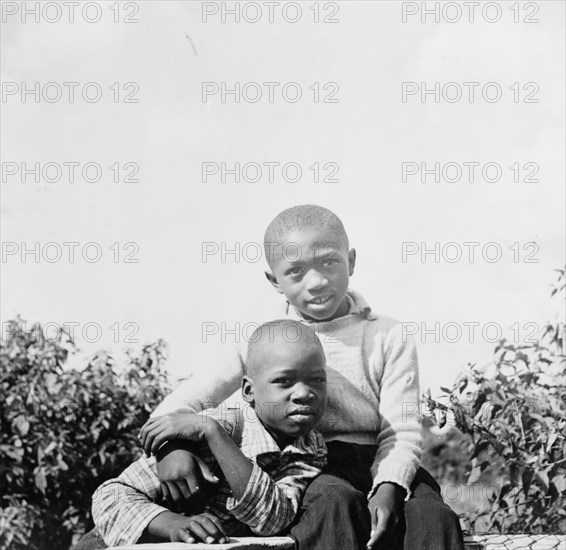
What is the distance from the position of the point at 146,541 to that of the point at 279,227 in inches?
41.0

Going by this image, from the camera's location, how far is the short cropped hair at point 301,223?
9.34 ft

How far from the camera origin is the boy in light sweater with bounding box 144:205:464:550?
2467mm

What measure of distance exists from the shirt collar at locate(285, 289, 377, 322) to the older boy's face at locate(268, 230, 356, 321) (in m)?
0.12

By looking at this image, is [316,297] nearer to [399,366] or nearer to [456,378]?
[399,366]

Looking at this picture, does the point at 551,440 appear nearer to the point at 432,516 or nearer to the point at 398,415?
the point at 398,415

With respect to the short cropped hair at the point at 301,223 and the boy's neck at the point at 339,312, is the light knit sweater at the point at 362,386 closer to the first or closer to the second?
the boy's neck at the point at 339,312

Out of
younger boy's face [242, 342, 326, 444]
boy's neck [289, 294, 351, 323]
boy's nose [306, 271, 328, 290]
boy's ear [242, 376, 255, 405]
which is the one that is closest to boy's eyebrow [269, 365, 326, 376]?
younger boy's face [242, 342, 326, 444]

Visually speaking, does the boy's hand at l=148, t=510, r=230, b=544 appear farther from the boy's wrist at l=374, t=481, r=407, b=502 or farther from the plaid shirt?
the boy's wrist at l=374, t=481, r=407, b=502

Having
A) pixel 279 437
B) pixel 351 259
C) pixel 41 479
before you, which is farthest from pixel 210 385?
pixel 41 479

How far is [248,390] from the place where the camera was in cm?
259

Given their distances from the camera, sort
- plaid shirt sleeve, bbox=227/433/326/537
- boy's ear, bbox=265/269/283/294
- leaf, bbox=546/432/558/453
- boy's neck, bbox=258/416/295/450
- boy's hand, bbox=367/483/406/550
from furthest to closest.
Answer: leaf, bbox=546/432/558/453, boy's ear, bbox=265/269/283/294, boy's neck, bbox=258/416/295/450, boy's hand, bbox=367/483/406/550, plaid shirt sleeve, bbox=227/433/326/537

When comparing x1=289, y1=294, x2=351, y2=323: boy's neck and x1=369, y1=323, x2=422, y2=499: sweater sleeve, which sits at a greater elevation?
x1=289, y1=294, x2=351, y2=323: boy's neck

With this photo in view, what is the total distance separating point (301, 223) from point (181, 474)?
88cm

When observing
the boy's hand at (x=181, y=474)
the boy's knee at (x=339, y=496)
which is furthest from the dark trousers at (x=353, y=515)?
the boy's hand at (x=181, y=474)
